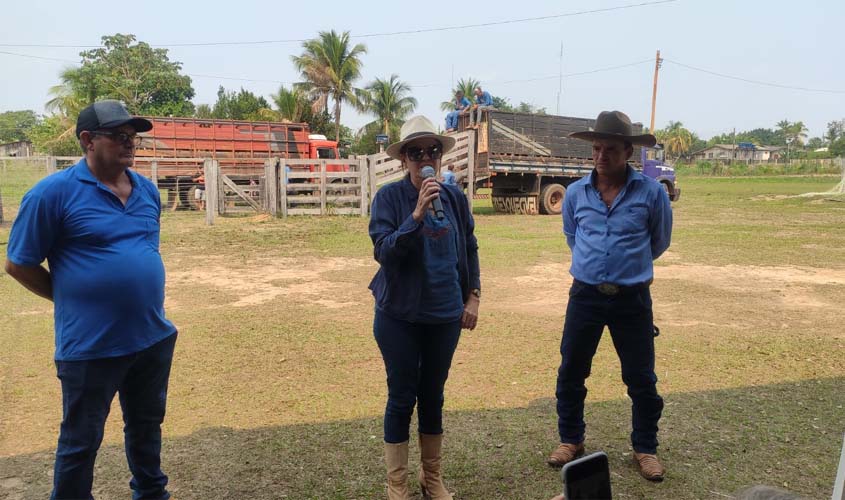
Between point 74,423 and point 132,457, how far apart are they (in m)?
0.43

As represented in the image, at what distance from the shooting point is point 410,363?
283 centimetres

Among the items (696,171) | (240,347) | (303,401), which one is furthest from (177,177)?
(696,171)

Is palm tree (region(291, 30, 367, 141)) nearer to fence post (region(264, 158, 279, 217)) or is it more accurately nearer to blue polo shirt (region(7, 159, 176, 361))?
fence post (region(264, 158, 279, 217))

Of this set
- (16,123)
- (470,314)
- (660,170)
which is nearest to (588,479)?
(470,314)

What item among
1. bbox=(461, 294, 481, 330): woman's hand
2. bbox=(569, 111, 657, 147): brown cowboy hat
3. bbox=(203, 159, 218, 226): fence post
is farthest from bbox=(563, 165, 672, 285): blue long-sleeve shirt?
bbox=(203, 159, 218, 226): fence post

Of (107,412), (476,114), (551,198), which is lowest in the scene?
(107,412)

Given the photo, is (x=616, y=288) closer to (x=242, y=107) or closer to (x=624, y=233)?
(x=624, y=233)

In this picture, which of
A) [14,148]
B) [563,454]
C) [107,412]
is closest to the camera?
[107,412]

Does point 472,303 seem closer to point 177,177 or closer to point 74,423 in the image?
point 74,423

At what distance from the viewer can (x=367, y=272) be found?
9.26 metres

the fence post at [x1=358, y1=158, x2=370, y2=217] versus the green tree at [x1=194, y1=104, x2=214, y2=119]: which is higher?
the green tree at [x1=194, y1=104, x2=214, y2=119]

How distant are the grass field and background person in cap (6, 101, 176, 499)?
83 centimetres

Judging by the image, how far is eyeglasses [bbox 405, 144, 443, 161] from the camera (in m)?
2.84

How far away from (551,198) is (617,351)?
16342 mm
